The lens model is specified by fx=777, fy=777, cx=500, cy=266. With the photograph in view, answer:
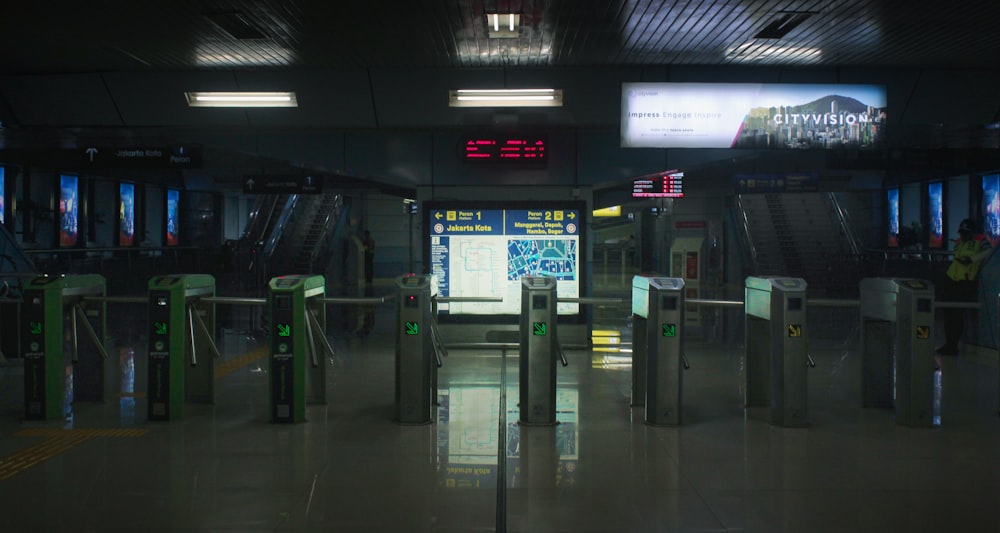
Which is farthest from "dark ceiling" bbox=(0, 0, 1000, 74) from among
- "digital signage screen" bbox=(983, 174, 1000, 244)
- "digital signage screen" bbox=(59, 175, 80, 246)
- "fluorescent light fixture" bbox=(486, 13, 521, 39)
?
"digital signage screen" bbox=(59, 175, 80, 246)

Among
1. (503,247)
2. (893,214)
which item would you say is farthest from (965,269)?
(893,214)

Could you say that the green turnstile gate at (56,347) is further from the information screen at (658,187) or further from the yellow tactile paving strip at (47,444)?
the information screen at (658,187)

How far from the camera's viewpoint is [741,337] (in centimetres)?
1346

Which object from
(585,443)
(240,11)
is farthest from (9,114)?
(585,443)

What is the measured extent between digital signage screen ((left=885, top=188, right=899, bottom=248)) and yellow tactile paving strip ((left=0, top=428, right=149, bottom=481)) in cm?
2420

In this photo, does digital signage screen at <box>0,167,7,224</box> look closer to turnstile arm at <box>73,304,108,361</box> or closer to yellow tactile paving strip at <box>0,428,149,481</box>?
turnstile arm at <box>73,304,108,361</box>

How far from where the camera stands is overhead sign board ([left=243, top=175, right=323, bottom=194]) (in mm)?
18047

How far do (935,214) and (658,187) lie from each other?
796 centimetres

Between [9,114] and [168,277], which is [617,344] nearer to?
[168,277]

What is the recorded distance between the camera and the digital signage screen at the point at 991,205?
1852cm

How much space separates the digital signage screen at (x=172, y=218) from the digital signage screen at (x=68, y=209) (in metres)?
5.35

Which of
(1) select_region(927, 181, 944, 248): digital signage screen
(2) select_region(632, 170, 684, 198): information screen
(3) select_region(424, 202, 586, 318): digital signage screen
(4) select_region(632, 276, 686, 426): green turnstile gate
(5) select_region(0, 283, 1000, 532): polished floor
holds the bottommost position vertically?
(5) select_region(0, 283, 1000, 532): polished floor

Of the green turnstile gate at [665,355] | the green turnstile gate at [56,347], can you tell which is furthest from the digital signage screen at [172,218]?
the green turnstile gate at [665,355]

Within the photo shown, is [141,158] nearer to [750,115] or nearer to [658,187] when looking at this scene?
[750,115]
